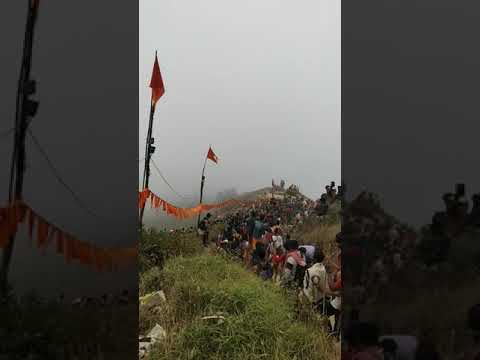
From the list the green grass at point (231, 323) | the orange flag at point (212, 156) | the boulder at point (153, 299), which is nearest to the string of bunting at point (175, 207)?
the orange flag at point (212, 156)

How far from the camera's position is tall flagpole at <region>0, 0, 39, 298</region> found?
3.02 metres

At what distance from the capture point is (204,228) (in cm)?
449

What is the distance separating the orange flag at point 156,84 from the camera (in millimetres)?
4316

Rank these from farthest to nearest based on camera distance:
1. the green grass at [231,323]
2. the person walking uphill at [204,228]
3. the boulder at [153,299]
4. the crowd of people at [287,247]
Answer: the person walking uphill at [204,228], the boulder at [153,299], the crowd of people at [287,247], the green grass at [231,323]

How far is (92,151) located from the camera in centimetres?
340

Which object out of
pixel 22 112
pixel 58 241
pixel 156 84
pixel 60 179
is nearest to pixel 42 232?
pixel 58 241

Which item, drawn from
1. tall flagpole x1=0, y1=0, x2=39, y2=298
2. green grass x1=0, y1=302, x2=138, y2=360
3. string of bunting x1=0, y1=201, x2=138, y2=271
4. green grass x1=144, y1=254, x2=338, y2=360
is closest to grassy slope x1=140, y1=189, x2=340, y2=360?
green grass x1=144, y1=254, x2=338, y2=360

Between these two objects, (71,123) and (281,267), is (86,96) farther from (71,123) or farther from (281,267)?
(281,267)

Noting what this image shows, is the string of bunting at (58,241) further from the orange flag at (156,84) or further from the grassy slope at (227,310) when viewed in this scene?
the orange flag at (156,84)

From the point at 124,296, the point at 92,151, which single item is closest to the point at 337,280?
the point at 124,296

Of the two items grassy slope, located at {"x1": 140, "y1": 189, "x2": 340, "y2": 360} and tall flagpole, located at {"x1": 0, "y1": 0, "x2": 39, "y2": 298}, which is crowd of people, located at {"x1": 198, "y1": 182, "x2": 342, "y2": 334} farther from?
tall flagpole, located at {"x1": 0, "y1": 0, "x2": 39, "y2": 298}

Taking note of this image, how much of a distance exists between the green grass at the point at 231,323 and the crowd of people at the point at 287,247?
0.54 ft

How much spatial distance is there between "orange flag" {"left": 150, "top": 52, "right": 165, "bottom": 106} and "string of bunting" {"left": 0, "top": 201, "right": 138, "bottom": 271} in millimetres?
1616

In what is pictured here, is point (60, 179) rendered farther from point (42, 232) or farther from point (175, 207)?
point (175, 207)
